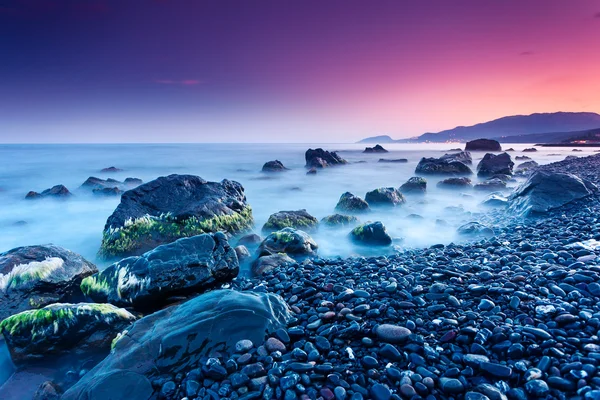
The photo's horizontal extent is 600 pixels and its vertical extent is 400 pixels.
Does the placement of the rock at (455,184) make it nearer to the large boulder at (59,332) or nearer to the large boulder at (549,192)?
the large boulder at (549,192)

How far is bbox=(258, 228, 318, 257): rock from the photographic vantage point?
7.14m

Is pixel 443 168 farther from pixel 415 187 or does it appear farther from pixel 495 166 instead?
pixel 415 187

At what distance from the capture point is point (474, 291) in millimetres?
3758

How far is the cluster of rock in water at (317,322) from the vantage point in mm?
2602

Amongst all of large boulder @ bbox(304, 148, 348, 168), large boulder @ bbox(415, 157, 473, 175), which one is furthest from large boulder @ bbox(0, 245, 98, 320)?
large boulder @ bbox(304, 148, 348, 168)

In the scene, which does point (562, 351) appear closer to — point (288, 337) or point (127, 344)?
point (288, 337)

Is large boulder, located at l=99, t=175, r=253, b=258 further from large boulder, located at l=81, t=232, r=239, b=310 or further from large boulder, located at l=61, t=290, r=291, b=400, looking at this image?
large boulder, located at l=61, t=290, r=291, b=400

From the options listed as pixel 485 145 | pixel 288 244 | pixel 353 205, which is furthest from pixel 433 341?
pixel 485 145

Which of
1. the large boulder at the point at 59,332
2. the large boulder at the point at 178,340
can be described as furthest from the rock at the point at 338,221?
the large boulder at the point at 59,332

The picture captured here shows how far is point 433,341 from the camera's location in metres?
2.97

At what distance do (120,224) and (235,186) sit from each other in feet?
12.8

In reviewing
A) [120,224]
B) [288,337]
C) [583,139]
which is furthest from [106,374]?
[583,139]

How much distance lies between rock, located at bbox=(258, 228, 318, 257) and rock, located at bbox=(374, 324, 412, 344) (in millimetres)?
4087

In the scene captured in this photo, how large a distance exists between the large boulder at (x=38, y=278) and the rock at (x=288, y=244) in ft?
11.5
